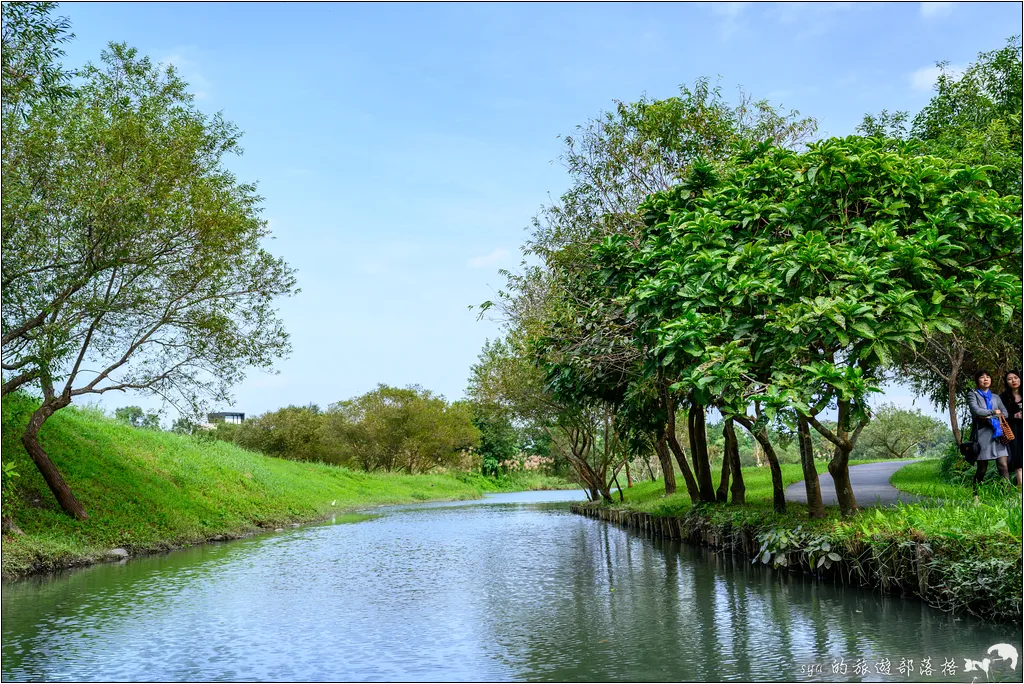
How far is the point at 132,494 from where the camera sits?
2534 centimetres

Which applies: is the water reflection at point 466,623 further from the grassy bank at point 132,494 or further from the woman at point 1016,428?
the woman at point 1016,428

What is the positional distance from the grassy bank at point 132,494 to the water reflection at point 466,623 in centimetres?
154

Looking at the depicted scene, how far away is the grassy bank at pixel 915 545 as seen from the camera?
10.2 meters

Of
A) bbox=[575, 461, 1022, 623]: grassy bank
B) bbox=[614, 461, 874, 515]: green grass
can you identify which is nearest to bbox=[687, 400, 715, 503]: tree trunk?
bbox=[614, 461, 874, 515]: green grass

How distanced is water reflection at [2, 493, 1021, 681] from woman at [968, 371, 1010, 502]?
3.48m

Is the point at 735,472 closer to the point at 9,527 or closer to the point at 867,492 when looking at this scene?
the point at 867,492

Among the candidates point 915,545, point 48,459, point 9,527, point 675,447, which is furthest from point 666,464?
point 9,527

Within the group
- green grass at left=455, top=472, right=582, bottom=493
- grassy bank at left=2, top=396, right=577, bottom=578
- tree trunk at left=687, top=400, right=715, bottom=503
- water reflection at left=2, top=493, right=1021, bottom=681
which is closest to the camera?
water reflection at left=2, top=493, right=1021, bottom=681

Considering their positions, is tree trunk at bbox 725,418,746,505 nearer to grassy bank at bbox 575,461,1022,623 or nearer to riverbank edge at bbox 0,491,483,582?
grassy bank at bbox 575,461,1022,623

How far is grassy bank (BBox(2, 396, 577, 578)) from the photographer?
2036cm

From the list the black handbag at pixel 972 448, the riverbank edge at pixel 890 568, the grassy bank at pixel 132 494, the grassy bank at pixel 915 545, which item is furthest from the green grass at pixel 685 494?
the grassy bank at pixel 132 494

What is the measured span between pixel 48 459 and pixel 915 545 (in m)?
19.5

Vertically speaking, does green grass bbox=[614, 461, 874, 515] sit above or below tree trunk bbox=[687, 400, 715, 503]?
below

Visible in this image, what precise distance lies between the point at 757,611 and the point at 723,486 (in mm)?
11449
